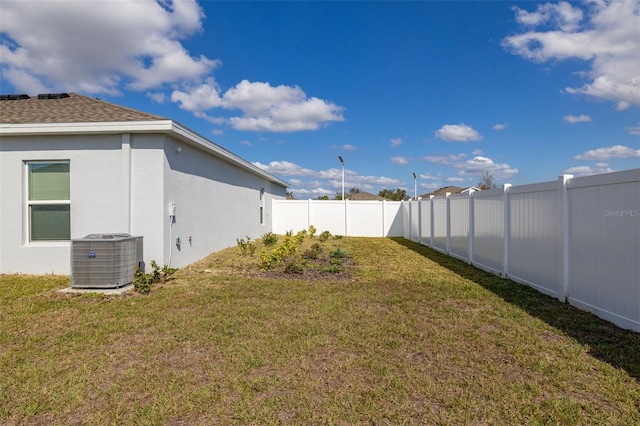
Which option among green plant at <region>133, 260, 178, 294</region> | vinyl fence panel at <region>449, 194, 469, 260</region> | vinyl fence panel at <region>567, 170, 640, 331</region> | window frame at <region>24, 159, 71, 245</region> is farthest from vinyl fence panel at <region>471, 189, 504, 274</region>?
window frame at <region>24, 159, 71, 245</region>

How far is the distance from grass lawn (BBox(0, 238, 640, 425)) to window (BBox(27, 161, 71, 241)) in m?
2.10

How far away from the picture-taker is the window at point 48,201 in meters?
7.65

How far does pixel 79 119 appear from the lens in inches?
293

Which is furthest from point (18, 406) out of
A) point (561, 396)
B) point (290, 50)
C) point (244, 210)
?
point (290, 50)

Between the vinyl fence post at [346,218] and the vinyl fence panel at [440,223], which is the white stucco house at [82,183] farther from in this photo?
the vinyl fence post at [346,218]

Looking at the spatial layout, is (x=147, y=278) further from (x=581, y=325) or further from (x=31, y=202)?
(x=581, y=325)

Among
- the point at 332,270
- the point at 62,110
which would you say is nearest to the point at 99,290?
the point at 332,270

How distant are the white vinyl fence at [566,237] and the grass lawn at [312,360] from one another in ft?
1.20

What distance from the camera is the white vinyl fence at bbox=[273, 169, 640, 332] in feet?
→ 13.2

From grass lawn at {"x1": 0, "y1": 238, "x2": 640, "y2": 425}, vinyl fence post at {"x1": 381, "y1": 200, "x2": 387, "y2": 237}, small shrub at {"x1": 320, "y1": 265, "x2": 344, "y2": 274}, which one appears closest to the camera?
grass lawn at {"x1": 0, "y1": 238, "x2": 640, "y2": 425}

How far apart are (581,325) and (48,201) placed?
385 inches

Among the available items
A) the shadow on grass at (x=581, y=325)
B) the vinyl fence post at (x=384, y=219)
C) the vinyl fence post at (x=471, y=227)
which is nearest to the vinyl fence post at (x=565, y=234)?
the shadow on grass at (x=581, y=325)

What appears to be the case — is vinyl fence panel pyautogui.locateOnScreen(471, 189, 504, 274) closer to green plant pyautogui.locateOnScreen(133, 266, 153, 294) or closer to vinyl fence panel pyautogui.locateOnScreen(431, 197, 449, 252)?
vinyl fence panel pyautogui.locateOnScreen(431, 197, 449, 252)

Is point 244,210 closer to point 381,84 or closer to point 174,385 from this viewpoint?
point 381,84
